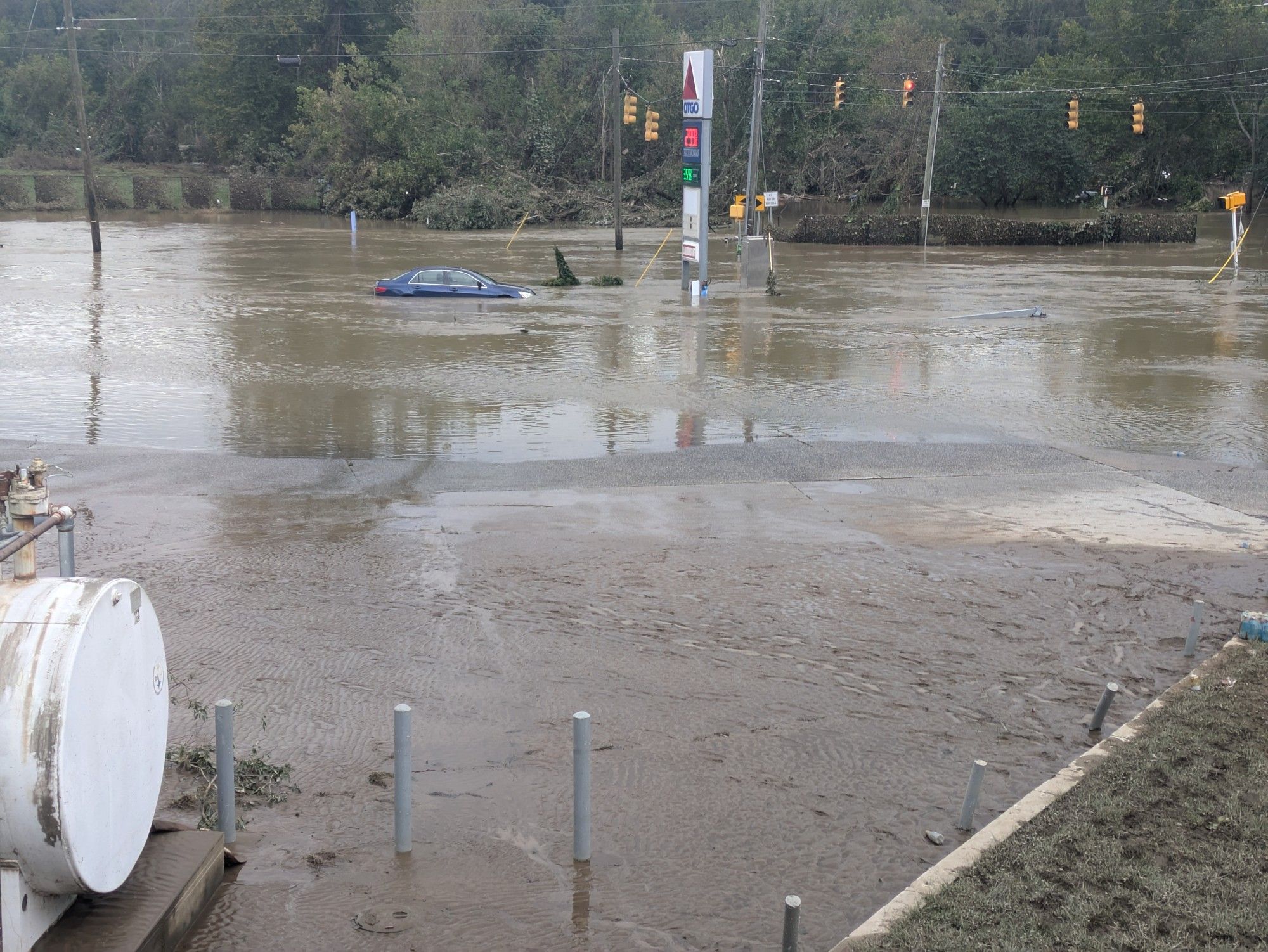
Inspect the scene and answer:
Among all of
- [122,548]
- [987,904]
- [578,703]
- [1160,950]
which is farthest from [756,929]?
[122,548]

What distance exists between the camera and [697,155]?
30.2m

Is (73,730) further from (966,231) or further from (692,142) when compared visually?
(966,231)

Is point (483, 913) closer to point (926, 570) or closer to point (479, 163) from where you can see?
point (926, 570)

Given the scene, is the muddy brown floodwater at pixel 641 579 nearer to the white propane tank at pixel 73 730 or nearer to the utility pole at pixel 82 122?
the white propane tank at pixel 73 730

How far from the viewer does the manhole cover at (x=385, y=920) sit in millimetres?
4938

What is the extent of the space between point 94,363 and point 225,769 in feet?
59.4

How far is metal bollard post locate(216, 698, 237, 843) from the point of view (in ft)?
17.3

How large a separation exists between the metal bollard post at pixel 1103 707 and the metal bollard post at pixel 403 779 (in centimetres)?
403

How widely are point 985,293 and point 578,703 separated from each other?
95.7 feet

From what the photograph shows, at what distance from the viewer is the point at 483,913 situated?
201 inches

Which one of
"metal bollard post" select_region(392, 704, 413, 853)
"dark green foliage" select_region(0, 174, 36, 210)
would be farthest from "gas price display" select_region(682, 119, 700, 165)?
"dark green foliage" select_region(0, 174, 36, 210)

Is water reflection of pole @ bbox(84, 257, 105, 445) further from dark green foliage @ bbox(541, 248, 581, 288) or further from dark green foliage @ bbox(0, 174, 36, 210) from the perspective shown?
dark green foliage @ bbox(0, 174, 36, 210)

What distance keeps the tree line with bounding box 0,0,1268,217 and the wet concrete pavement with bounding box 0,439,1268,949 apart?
121ft

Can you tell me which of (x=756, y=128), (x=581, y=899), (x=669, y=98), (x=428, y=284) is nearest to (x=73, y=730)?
(x=581, y=899)
